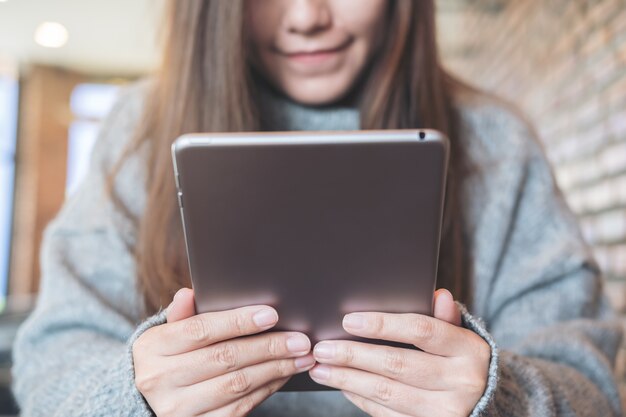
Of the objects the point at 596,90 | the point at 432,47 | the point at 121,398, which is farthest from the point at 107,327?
the point at 596,90

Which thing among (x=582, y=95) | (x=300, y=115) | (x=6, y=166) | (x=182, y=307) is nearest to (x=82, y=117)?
(x=6, y=166)

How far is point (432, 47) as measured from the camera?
1.04 meters

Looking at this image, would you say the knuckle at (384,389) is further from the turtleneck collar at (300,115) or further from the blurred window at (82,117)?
the blurred window at (82,117)

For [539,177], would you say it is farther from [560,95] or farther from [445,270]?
[560,95]

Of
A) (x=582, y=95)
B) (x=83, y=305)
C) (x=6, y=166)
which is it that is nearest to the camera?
(x=83, y=305)

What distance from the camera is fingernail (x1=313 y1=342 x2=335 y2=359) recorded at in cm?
58

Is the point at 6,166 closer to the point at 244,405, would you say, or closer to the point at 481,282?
the point at 481,282

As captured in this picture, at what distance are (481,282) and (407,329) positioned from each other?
438 millimetres

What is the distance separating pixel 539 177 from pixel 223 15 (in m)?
0.55

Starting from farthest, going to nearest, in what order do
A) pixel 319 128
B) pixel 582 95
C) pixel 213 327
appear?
1. pixel 582 95
2. pixel 319 128
3. pixel 213 327

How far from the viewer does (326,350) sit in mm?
579

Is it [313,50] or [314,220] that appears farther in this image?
→ [313,50]

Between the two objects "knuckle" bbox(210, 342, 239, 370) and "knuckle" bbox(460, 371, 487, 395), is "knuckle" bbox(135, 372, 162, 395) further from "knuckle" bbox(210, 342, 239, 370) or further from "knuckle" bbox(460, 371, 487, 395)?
"knuckle" bbox(460, 371, 487, 395)

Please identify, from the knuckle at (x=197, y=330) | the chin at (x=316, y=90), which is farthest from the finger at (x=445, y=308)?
the chin at (x=316, y=90)
